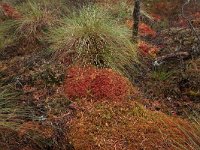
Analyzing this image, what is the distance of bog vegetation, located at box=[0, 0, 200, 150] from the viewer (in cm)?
502

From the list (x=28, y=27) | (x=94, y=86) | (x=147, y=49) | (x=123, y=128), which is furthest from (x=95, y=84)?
(x=28, y=27)

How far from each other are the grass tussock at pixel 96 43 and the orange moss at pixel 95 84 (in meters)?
0.23

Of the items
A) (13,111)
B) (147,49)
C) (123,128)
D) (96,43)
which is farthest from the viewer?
(147,49)

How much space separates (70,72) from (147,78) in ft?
4.29

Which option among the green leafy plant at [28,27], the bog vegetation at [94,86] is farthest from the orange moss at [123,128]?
the green leafy plant at [28,27]

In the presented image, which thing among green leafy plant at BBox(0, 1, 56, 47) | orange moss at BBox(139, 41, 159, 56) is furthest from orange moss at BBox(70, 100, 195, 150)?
green leafy plant at BBox(0, 1, 56, 47)

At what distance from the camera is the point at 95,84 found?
19.6 feet

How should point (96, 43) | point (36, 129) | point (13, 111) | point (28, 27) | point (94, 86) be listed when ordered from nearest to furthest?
point (36, 129), point (13, 111), point (94, 86), point (96, 43), point (28, 27)

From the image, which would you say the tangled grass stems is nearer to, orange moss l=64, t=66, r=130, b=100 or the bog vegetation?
the bog vegetation

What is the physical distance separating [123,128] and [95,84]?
102 cm

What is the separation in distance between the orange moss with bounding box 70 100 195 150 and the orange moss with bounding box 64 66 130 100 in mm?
164

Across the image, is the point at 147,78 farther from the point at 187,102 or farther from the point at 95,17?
the point at 95,17

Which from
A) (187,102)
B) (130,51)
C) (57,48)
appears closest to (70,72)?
(57,48)

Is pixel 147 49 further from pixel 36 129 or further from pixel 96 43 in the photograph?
pixel 36 129
